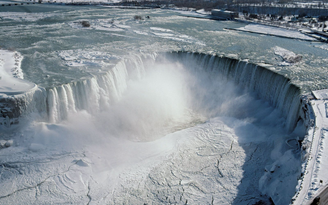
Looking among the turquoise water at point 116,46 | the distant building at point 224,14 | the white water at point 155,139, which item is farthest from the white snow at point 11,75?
the distant building at point 224,14

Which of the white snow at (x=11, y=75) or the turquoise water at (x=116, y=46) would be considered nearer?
the white snow at (x=11, y=75)

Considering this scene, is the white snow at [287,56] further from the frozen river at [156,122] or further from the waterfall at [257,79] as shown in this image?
the waterfall at [257,79]

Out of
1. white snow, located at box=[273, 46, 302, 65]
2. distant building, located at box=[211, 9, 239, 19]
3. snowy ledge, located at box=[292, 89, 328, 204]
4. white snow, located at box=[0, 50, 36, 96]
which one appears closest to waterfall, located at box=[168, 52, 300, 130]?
snowy ledge, located at box=[292, 89, 328, 204]

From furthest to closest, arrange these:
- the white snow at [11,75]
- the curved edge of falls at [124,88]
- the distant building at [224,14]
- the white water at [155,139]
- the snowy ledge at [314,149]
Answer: the distant building at [224,14], the curved edge of falls at [124,88], the white snow at [11,75], the white water at [155,139], the snowy ledge at [314,149]

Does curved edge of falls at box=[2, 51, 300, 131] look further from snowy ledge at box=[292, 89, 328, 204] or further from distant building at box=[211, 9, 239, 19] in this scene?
distant building at box=[211, 9, 239, 19]

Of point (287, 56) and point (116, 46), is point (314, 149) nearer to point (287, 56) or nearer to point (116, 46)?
point (287, 56)

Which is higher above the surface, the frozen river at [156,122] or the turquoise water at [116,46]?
the turquoise water at [116,46]
